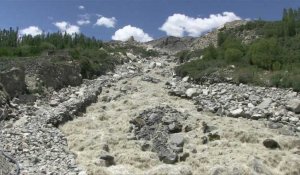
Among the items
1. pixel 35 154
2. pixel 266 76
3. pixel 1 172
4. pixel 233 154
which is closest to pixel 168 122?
pixel 233 154

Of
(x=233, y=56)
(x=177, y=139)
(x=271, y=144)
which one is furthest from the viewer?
(x=233, y=56)

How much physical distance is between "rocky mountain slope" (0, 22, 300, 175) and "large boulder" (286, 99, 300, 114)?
6cm

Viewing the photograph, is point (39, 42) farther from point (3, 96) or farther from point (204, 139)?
point (204, 139)

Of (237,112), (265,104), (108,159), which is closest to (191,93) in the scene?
(237,112)

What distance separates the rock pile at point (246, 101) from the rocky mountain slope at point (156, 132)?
54 millimetres

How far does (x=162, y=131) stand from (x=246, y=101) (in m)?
7.18

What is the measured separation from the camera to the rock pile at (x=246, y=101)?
82.0ft

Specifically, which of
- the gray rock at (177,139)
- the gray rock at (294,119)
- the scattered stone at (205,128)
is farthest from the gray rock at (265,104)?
the gray rock at (177,139)

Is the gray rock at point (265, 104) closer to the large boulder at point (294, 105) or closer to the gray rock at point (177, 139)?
the large boulder at point (294, 105)

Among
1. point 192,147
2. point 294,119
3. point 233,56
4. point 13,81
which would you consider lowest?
point 192,147

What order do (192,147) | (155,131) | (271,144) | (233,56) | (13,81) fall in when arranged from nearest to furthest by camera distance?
1. (271,144)
2. (192,147)
3. (155,131)
4. (13,81)
5. (233,56)

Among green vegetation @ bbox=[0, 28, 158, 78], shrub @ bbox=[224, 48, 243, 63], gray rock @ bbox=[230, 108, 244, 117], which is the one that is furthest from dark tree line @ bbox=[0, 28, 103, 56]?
gray rock @ bbox=[230, 108, 244, 117]

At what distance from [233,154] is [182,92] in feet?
38.6

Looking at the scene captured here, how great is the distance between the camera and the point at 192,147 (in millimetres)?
20734
